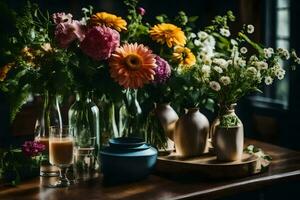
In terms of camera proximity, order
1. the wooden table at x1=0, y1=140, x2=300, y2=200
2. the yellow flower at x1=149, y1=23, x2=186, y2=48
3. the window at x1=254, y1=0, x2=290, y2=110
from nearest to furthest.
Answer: the wooden table at x1=0, y1=140, x2=300, y2=200 < the yellow flower at x1=149, y1=23, x2=186, y2=48 < the window at x1=254, y1=0, x2=290, y2=110

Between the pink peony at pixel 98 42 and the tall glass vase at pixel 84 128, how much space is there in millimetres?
147

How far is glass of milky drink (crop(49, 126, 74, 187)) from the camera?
1.71 metres

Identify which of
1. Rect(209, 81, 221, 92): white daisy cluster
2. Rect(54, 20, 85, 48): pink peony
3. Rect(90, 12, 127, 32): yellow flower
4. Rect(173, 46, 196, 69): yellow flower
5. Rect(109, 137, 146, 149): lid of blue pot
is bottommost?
Rect(109, 137, 146, 149): lid of blue pot

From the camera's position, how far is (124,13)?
5.14m

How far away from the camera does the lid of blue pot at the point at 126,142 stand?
1.74 meters

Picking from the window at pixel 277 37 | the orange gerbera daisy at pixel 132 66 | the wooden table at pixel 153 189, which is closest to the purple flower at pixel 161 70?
the orange gerbera daisy at pixel 132 66

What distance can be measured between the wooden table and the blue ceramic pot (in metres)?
0.03

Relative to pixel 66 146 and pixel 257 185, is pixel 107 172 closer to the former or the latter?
pixel 66 146

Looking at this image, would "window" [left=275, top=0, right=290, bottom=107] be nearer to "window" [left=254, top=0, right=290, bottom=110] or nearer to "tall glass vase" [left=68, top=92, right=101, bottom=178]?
"window" [left=254, top=0, right=290, bottom=110]

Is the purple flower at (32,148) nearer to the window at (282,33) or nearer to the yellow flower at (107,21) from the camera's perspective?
the yellow flower at (107,21)

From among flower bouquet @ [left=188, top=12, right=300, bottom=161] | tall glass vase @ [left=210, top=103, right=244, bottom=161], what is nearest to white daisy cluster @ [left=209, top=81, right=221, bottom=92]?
flower bouquet @ [left=188, top=12, right=300, bottom=161]

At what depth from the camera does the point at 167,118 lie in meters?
1.91

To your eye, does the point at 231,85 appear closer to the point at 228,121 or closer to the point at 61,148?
the point at 228,121

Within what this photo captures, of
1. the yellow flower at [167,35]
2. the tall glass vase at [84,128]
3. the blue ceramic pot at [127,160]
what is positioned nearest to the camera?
the blue ceramic pot at [127,160]
